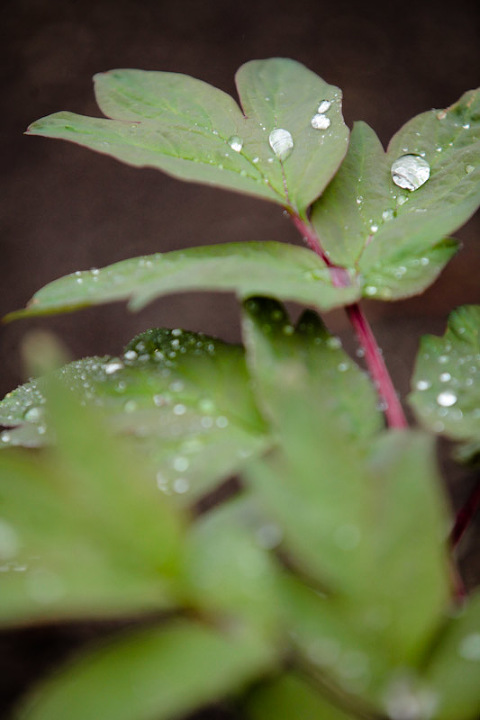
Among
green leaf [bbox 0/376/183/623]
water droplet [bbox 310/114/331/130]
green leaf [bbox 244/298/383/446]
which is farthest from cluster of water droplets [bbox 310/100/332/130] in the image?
green leaf [bbox 0/376/183/623]

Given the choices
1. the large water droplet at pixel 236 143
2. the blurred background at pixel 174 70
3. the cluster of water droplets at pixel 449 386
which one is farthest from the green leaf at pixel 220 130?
the blurred background at pixel 174 70

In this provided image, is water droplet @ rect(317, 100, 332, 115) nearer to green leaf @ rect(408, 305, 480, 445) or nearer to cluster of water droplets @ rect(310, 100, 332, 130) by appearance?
cluster of water droplets @ rect(310, 100, 332, 130)

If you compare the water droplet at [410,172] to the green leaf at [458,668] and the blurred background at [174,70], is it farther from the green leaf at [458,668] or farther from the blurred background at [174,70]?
the blurred background at [174,70]

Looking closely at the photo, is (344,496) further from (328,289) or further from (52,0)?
(52,0)

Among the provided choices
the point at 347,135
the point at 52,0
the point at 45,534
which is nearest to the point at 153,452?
the point at 45,534

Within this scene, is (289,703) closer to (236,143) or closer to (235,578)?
(235,578)

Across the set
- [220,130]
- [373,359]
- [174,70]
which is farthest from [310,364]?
[174,70]

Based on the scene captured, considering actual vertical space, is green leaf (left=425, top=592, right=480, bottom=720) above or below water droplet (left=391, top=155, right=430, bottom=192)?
below
